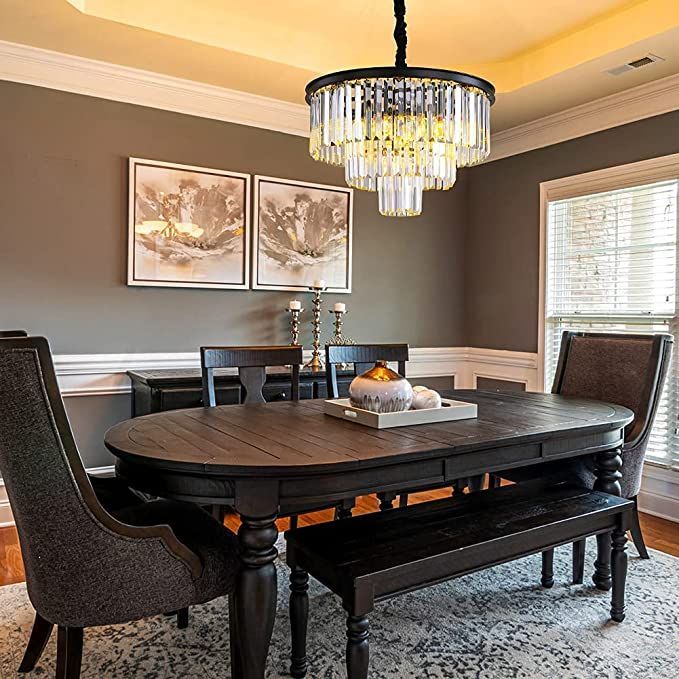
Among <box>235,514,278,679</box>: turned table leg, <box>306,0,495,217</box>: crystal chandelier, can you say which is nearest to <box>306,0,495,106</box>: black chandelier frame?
<box>306,0,495,217</box>: crystal chandelier

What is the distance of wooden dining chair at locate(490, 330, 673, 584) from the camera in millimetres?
2709

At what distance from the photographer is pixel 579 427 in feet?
7.33

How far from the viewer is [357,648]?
5.44ft

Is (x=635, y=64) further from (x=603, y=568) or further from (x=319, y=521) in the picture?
(x=319, y=521)

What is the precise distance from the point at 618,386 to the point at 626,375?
7 cm

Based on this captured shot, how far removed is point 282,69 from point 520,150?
1.94 m

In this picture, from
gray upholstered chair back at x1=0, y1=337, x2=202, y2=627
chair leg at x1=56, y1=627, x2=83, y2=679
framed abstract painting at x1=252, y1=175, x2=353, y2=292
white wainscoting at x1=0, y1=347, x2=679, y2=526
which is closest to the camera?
gray upholstered chair back at x1=0, y1=337, x2=202, y2=627

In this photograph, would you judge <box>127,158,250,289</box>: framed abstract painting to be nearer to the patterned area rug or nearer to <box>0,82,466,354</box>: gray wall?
<box>0,82,466,354</box>: gray wall

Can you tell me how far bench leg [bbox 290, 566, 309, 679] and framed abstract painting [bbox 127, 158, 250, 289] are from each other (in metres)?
2.25

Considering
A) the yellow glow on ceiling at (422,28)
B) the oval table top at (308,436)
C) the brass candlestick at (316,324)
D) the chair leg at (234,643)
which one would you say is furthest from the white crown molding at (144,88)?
the chair leg at (234,643)

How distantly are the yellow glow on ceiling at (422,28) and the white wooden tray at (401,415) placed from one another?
2096 millimetres

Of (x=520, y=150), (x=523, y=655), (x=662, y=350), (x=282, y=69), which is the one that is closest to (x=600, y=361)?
(x=662, y=350)

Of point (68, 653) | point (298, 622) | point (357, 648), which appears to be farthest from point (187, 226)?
point (357, 648)

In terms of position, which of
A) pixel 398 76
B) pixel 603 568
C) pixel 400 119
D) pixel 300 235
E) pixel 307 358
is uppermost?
pixel 398 76
